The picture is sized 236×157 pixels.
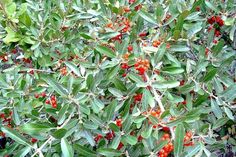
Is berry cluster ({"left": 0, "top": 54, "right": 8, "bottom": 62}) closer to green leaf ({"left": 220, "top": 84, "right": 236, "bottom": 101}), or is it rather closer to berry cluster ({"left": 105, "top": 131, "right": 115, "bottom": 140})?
berry cluster ({"left": 105, "top": 131, "right": 115, "bottom": 140})

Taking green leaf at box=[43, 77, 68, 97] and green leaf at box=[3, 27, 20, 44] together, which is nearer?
green leaf at box=[43, 77, 68, 97]

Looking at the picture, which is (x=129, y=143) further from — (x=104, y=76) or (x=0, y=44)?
(x=0, y=44)

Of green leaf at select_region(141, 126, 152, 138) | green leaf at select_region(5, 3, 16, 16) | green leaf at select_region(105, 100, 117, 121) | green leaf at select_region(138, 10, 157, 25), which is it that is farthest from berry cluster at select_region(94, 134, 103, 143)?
green leaf at select_region(5, 3, 16, 16)

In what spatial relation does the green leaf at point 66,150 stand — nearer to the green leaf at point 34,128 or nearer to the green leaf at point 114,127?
the green leaf at point 34,128

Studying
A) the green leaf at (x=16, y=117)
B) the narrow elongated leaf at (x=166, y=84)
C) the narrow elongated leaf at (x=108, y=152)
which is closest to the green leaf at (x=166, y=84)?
the narrow elongated leaf at (x=166, y=84)

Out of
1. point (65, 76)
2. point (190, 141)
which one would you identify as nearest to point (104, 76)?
point (65, 76)
